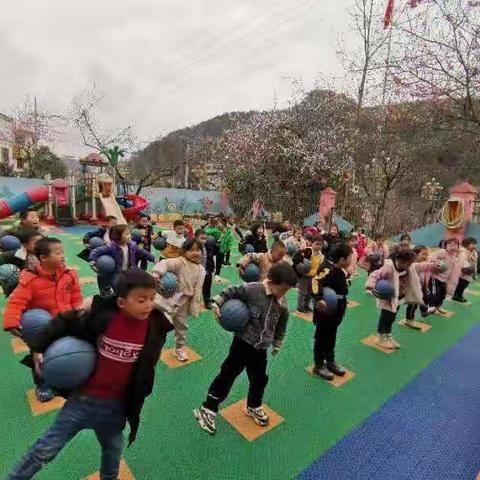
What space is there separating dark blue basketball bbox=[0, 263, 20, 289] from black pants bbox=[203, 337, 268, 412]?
233 cm

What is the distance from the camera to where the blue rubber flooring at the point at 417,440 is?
2.82 m

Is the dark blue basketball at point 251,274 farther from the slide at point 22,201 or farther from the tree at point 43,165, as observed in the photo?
the tree at point 43,165

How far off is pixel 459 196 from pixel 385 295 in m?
9.51

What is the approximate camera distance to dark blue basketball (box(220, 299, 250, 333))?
2859mm

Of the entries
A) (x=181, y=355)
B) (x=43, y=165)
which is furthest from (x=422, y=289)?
(x=43, y=165)

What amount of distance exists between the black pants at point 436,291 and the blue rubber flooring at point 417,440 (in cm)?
243

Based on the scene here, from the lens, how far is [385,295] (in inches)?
185

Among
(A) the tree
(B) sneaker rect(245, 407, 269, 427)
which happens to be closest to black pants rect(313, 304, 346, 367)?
(B) sneaker rect(245, 407, 269, 427)

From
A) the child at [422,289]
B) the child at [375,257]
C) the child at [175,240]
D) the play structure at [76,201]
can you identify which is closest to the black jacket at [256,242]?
the child at [175,240]

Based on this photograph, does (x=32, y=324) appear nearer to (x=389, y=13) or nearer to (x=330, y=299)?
(x=330, y=299)

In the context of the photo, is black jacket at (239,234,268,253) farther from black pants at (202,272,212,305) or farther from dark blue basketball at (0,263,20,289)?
dark blue basketball at (0,263,20,289)

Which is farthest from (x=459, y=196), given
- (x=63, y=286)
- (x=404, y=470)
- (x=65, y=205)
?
(x=65, y=205)

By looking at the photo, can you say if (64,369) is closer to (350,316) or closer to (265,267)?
(265,267)

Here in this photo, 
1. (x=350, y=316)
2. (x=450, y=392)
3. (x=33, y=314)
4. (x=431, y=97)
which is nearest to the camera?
(x=33, y=314)
